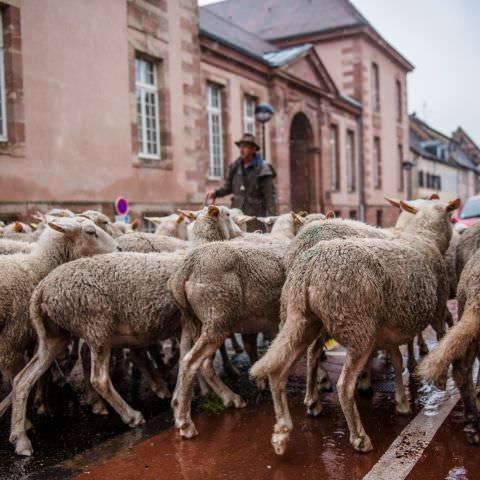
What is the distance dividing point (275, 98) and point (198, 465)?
57.6ft

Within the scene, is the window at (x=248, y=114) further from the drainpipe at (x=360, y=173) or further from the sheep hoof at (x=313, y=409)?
the sheep hoof at (x=313, y=409)

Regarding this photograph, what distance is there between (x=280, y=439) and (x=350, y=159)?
25625mm

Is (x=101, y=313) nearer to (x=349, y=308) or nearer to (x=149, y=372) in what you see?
(x=149, y=372)

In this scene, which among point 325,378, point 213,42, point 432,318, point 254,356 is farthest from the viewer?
point 213,42

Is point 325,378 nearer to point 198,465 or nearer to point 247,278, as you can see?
point 247,278

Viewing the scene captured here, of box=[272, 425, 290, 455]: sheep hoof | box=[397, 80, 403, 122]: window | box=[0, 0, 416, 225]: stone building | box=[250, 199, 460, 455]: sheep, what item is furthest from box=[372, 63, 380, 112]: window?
box=[272, 425, 290, 455]: sheep hoof

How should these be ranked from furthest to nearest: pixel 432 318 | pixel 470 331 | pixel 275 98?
1. pixel 275 98
2. pixel 432 318
3. pixel 470 331

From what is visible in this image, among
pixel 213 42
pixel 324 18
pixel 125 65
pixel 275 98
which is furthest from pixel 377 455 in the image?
pixel 324 18

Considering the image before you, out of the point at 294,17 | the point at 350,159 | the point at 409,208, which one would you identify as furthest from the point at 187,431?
the point at 294,17

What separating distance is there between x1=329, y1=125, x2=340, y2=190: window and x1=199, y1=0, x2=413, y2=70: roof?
19.1 ft

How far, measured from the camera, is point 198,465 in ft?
12.5

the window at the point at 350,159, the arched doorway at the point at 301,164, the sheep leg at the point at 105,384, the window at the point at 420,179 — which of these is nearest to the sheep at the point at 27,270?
the sheep leg at the point at 105,384

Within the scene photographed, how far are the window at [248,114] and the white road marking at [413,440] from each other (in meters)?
14.9

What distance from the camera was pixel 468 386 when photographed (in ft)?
13.4
